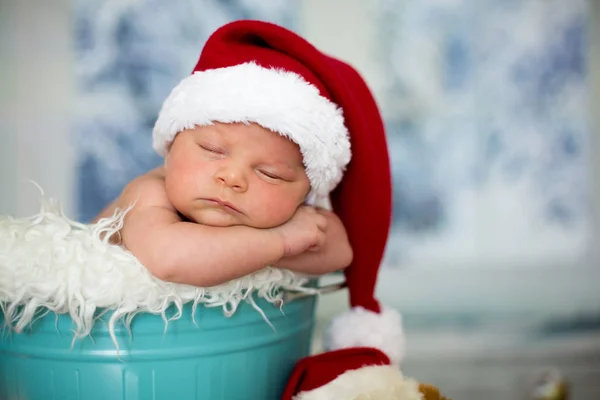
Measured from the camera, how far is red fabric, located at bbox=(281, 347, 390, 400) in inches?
36.0

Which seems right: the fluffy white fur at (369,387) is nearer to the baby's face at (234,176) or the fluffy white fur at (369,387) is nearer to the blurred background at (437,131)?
the baby's face at (234,176)

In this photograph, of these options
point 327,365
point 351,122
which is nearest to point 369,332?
point 327,365

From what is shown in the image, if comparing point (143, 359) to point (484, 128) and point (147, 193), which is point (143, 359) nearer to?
point (147, 193)

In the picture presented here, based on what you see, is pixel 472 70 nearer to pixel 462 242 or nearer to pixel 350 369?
pixel 462 242

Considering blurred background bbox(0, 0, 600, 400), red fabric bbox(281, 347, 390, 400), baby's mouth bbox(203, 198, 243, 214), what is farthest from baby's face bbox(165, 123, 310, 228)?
blurred background bbox(0, 0, 600, 400)

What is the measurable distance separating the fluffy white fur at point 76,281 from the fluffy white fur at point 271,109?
0.23 m

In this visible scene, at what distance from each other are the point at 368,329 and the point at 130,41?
1454 mm

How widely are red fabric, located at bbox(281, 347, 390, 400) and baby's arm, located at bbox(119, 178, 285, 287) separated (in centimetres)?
21

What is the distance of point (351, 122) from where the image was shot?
0.96 meters

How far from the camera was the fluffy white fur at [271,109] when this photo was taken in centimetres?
86

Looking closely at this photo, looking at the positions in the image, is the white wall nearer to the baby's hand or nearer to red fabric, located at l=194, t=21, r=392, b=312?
red fabric, located at l=194, t=21, r=392, b=312

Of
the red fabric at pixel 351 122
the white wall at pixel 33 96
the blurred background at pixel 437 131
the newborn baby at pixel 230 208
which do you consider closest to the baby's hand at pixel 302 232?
the newborn baby at pixel 230 208

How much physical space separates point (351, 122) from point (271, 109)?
0.53ft

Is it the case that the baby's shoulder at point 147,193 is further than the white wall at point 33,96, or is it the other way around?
the white wall at point 33,96
